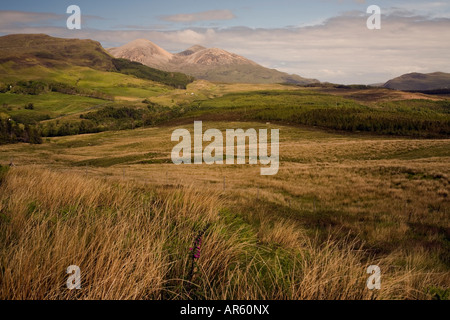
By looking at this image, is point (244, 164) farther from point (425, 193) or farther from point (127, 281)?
point (127, 281)

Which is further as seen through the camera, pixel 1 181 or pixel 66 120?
pixel 66 120

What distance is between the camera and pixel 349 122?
12450 cm

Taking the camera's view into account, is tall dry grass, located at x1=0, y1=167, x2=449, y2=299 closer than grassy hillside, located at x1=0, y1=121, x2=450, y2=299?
Yes

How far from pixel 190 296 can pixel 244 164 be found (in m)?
51.3

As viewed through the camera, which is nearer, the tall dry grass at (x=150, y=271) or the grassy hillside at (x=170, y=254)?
the tall dry grass at (x=150, y=271)

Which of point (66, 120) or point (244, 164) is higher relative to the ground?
point (66, 120)

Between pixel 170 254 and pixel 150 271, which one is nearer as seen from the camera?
pixel 150 271

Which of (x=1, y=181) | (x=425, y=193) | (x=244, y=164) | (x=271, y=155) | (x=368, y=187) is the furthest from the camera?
(x=271, y=155)
